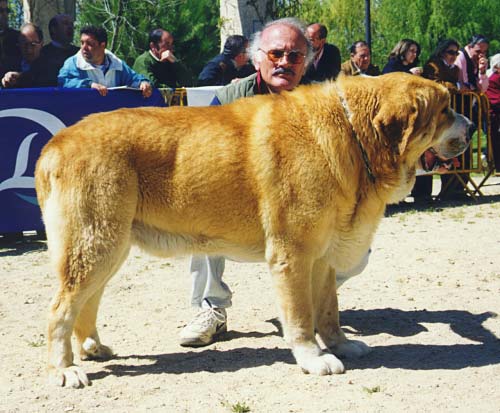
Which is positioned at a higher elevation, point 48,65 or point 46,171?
point 48,65

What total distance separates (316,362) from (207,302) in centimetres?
129

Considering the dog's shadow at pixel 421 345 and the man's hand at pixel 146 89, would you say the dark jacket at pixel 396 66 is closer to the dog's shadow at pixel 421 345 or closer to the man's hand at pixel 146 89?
the man's hand at pixel 146 89

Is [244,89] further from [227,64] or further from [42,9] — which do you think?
[42,9]

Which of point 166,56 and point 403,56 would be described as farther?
point 403,56

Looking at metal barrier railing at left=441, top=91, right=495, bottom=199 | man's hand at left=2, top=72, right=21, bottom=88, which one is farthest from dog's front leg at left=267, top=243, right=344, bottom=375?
metal barrier railing at left=441, top=91, right=495, bottom=199

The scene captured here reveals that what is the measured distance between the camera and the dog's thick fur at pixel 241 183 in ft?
14.2

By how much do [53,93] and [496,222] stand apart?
230 inches

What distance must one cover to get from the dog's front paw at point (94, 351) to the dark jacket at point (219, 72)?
19.9 ft

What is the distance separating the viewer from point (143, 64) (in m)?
10.0

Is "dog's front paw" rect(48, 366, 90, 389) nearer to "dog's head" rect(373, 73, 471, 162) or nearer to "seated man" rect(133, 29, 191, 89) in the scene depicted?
"dog's head" rect(373, 73, 471, 162)

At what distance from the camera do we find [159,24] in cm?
2127

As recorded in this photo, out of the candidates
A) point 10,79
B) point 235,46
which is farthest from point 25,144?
point 235,46

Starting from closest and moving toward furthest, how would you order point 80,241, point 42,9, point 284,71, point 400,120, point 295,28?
point 80,241
point 400,120
point 284,71
point 295,28
point 42,9

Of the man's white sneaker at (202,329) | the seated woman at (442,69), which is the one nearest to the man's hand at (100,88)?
the man's white sneaker at (202,329)
